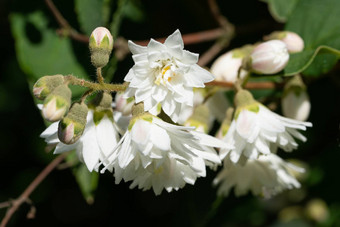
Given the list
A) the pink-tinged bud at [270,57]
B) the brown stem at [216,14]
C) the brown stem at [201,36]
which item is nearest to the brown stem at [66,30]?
the brown stem at [201,36]

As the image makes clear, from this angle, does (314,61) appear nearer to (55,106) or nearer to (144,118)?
(144,118)

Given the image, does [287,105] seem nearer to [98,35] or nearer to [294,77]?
[294,77]

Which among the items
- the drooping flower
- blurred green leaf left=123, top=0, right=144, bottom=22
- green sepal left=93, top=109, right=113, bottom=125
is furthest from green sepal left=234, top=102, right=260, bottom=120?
blurred green leaf left=123, top=0, right=144, bottom=22

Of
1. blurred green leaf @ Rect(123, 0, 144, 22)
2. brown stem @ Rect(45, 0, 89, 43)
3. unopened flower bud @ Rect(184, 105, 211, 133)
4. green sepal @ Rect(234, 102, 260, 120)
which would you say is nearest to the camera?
green sepal @ Rect(234, 102, 260, 120)

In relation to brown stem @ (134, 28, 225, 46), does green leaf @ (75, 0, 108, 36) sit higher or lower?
higher

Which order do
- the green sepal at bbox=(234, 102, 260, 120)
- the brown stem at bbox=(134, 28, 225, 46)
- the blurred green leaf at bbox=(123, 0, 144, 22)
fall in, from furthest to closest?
the blurred green leaf at bbox=(123, 0, 144, 22) < the brown stem at bbox=(134, 28, 225, 46) < the green sepal at bbox=(234, 102, 260, 120)

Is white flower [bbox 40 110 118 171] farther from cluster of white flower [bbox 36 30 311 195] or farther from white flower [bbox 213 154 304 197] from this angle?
white flower [bbox 213 154 304 197]
